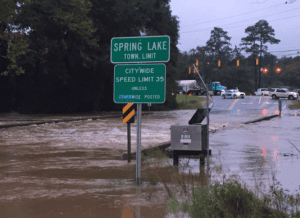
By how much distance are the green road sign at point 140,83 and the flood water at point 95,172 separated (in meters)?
1.80

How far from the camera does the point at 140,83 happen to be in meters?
9.12

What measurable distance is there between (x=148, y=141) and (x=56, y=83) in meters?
26.8

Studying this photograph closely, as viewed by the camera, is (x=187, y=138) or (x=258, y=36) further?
(x=258, y=36)

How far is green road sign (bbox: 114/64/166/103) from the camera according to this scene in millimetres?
8984

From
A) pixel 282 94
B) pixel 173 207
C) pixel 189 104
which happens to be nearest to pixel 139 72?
pixel 173 207

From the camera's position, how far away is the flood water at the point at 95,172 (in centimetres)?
718

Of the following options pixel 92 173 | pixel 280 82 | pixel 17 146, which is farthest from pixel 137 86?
pixel 280 82

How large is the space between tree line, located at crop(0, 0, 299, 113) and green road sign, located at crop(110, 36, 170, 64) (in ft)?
69.8

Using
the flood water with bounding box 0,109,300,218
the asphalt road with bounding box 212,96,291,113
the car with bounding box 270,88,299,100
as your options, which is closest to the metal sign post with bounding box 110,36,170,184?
the flood water with bounding box 0,109,300,218

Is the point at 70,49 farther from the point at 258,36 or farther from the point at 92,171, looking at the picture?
the point at 258,36

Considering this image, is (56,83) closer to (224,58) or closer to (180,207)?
(180,207)

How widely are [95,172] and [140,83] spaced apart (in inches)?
108

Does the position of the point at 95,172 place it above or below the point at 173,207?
below

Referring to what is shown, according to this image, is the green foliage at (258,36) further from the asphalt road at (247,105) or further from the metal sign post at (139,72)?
the metal sign post at (139,72)
